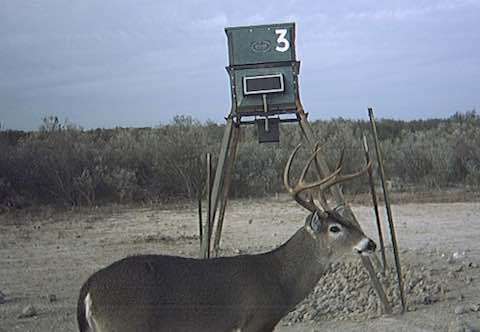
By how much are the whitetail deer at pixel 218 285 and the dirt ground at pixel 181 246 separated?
1610 millimetres

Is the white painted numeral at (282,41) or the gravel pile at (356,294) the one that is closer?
the gravel pile at (356,294)

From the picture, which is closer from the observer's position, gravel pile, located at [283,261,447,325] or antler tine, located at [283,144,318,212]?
antler tine, located at [283,144,318,212]

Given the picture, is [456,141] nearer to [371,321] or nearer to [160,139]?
[160,139]

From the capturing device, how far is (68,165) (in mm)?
22969

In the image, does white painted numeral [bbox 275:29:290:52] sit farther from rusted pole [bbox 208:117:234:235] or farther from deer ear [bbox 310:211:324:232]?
deer ear [bbox 310:211:324:232]

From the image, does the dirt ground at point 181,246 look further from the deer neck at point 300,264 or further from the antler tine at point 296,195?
the antler tine at point 296,195

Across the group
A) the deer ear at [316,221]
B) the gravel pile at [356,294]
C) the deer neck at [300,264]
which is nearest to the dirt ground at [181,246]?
the gravel pile at [356,294]

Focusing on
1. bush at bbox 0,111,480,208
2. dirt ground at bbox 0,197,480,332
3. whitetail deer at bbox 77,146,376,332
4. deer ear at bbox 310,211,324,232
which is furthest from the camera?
bush at bbox 0,111,480,208

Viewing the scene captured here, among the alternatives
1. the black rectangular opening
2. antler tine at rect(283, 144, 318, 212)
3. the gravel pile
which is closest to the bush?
the gravel pile

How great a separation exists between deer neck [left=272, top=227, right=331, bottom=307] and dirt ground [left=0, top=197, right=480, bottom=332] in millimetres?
1489

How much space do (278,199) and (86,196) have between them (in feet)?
18.5

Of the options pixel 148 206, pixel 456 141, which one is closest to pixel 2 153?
pixel 148 206

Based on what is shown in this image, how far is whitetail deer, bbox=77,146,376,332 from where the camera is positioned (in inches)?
235

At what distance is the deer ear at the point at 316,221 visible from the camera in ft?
23.5
